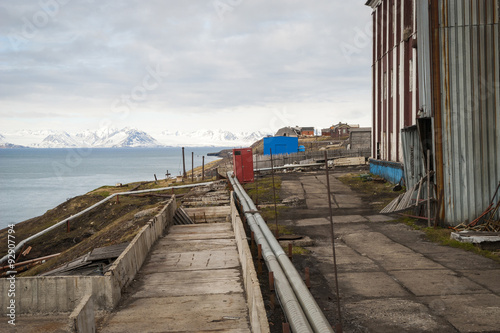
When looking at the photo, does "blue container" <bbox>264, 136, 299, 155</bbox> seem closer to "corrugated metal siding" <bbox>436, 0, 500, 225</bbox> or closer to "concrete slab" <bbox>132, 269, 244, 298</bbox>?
"corrugated metal siding" <bbox>436, 0, 500, 225</bbox>

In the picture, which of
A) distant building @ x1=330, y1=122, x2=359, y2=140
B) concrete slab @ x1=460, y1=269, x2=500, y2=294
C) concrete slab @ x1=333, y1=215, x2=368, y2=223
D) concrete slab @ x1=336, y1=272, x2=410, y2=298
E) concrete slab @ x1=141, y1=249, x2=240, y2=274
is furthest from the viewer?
distant building @ x1=330, y1=122, x2=359, y2=140

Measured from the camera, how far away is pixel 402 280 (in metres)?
9.48

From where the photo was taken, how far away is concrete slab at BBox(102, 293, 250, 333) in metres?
7.64

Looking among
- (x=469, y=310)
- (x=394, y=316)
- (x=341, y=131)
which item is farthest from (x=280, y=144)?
(x=394, y=316)

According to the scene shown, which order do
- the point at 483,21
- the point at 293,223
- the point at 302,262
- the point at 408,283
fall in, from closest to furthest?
1. the point at 408,283
2. the point at 302,262
3. the point at 483,21
4. the point at 293,223

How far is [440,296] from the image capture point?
8.40 m

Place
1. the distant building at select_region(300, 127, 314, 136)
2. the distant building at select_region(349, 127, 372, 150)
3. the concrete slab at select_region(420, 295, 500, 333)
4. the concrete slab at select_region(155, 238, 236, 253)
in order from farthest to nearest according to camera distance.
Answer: the distant building at select_region(300, 127, 314, 136)
the distant building at select_region(349, 127, 372, 150)
the concrete slab at select_region(155, 238, 236, 253)
the concrete slab at select_region(420, 295, 500, 333)

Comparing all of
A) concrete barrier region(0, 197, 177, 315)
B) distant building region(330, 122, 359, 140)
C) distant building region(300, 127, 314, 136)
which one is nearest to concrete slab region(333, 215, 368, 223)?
concrete barrier region(0, 197, 177, 315)

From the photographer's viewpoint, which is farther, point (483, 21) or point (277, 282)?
point (483, 21)

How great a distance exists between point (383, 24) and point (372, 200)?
1347 centimetres

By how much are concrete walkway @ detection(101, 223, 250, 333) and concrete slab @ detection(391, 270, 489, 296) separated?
350cm

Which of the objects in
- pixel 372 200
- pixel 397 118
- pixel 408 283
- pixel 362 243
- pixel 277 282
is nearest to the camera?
pixel 277 282

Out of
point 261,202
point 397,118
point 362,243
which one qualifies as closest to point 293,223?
point 362,243

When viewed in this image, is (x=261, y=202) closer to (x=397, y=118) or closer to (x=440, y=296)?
(x=397, y=118)
